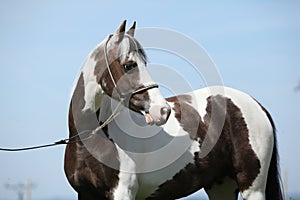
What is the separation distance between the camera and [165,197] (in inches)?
238

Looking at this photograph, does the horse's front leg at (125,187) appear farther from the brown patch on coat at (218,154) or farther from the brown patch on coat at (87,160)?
the brown patch on coat at (218,154)

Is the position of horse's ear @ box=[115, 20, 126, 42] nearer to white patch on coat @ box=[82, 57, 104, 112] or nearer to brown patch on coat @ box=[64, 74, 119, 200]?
white patch on coat @ box=[82, 57, 104, 112]

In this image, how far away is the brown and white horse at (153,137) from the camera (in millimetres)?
5383

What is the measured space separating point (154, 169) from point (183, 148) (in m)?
0.42

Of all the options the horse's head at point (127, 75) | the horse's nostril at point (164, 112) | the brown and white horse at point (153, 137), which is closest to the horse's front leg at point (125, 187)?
the brown and white horse at point (153, 137)

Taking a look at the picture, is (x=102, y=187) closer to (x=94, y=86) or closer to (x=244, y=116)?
(x=94, y=86)

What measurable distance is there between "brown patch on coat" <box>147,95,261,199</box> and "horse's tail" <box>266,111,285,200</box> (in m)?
0.36

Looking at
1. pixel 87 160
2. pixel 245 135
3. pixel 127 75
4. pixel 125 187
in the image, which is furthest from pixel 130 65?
pixel 245 135

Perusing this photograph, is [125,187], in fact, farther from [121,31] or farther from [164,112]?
[121,31]

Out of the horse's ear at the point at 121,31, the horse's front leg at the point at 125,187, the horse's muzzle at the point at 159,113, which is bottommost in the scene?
the horse's front leg at the point at 125,187

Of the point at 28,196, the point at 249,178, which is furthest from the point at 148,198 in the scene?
the point at 28,196

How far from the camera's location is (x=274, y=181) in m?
6.55

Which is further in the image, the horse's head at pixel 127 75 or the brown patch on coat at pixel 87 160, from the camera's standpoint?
the brown patch on coat at pixel 87 160

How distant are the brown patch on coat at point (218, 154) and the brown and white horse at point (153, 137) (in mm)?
11
